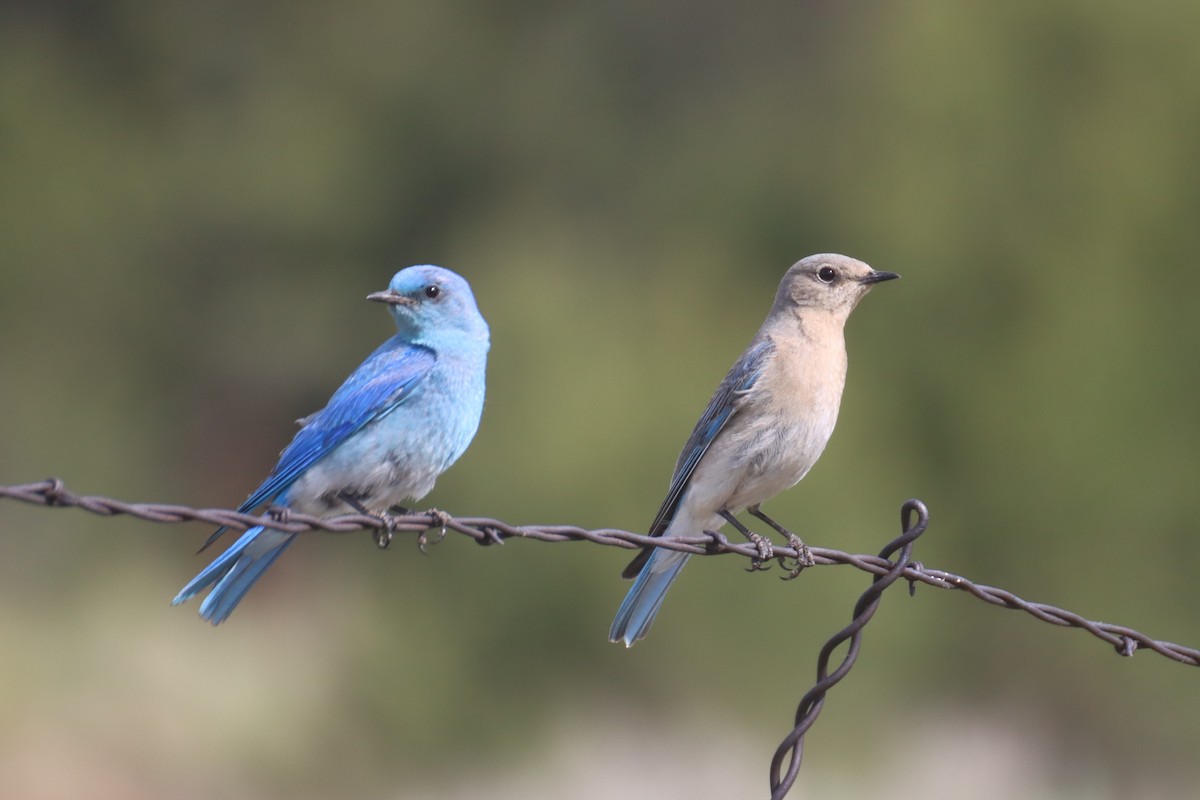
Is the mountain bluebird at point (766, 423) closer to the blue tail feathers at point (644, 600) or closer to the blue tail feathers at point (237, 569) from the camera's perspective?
the blue tail feathers at point (644, 600)

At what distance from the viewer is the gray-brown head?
5.30 meters

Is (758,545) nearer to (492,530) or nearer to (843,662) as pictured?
(843,662)

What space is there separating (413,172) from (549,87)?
1933 millimetres

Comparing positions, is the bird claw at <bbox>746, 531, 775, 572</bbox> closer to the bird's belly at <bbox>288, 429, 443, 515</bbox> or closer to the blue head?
the bird's belly at <bbox>288, 429, 443, 515</bbox>

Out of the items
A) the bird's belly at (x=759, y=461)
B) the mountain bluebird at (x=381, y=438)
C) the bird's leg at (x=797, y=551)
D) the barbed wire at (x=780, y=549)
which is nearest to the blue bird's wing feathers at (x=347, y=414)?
the mountain bluebird at (x=381, y=438)

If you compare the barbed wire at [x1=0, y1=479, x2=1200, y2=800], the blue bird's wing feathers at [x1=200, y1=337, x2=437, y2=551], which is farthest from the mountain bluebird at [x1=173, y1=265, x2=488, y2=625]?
the barbed wire at [x1=0, y1=479, x2=1200, y2=800]

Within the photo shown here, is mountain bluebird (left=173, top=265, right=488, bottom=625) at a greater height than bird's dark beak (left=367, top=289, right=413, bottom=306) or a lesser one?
lesser

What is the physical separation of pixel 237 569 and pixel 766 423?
5.98ft

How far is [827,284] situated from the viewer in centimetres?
532

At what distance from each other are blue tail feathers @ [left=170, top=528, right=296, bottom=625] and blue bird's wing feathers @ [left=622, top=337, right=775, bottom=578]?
127 cm

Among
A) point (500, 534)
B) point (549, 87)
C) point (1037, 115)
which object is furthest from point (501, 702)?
point (549, 87)

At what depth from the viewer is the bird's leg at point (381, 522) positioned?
10.9ft

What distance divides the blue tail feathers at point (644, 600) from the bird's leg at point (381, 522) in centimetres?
91

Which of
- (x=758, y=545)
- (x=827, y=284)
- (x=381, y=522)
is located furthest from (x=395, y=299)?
(x=381, y=522)
